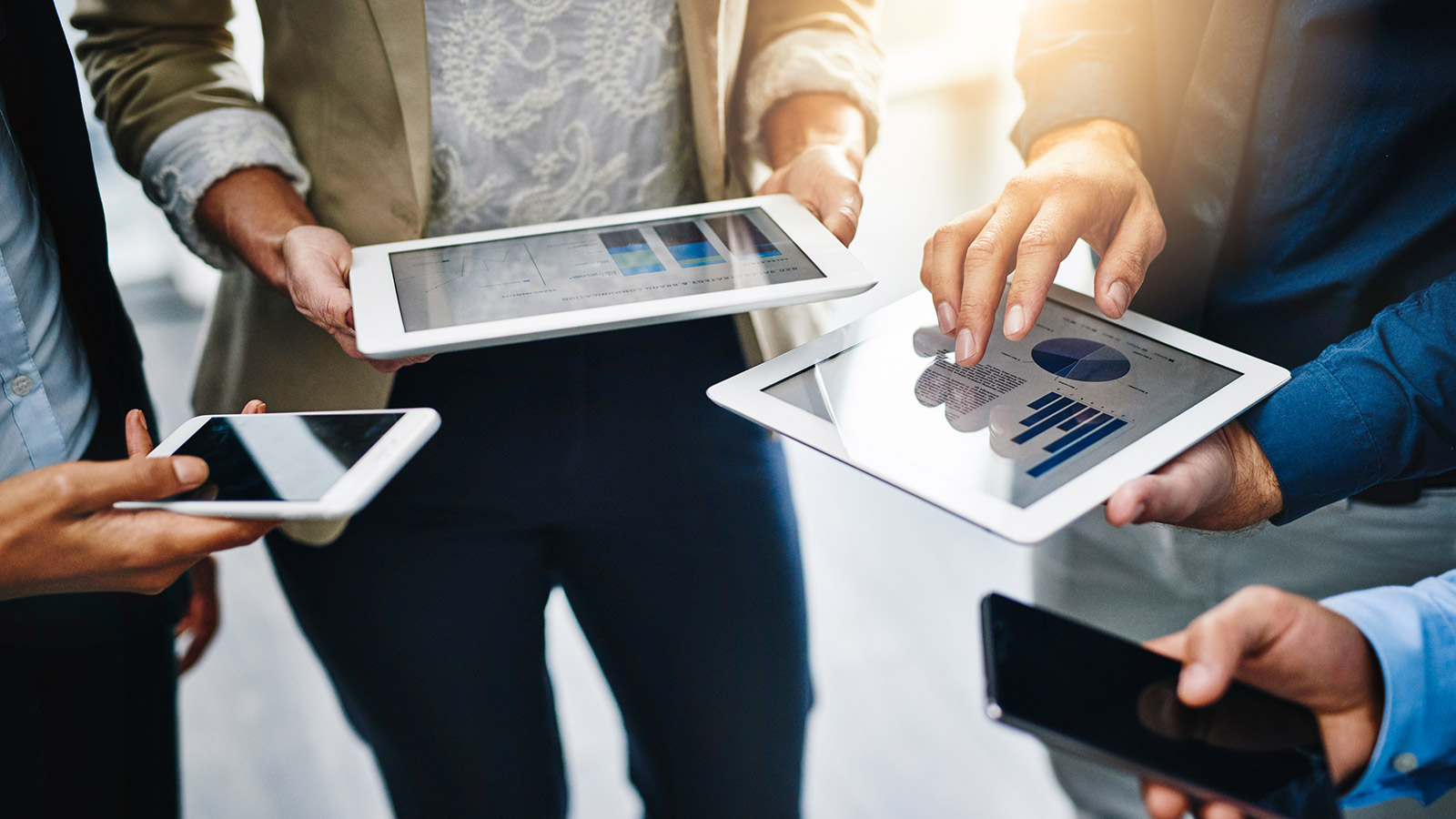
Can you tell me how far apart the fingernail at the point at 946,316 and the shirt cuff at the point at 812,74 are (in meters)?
0.30

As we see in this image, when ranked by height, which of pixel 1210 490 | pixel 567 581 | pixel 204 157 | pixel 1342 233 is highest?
pixel 204 157

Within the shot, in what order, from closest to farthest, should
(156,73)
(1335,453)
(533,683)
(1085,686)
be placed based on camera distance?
(1085,686) < (1335,453) < (156,73) < (533,683)

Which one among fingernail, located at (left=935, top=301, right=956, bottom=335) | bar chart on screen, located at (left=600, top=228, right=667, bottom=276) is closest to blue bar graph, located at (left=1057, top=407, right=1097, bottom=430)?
fingernail, located at (left=935, top=301, right=956, bottom=335)

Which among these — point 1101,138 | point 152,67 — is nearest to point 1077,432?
point 1101,138

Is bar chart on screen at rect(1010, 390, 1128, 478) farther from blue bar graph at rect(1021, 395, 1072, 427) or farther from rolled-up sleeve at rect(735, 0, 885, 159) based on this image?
rolled-up sleeve at rect(735, 0, 885, 159)

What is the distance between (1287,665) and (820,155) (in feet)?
1.73

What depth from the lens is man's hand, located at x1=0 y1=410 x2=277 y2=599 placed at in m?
0.52

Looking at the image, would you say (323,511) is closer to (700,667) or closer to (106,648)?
(106,648)

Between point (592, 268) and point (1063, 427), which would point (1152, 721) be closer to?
point (1063, 427)

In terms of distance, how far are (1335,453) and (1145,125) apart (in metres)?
0.35

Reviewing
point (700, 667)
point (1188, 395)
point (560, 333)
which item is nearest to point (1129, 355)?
point (1188, 395)

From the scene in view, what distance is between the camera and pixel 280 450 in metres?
0.58

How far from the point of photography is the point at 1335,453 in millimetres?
597

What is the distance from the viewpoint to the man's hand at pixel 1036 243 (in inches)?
24.2
